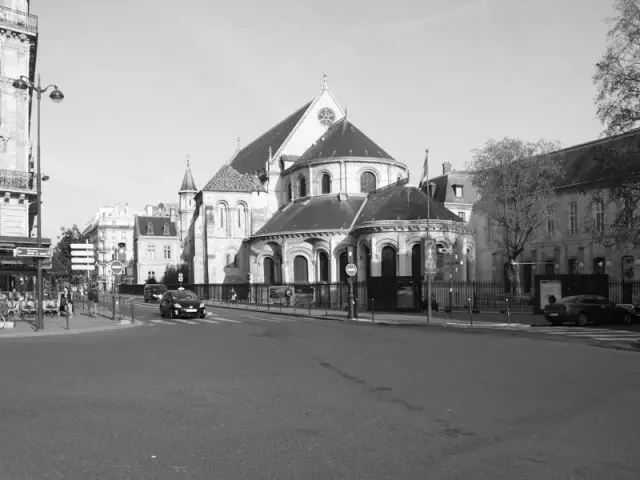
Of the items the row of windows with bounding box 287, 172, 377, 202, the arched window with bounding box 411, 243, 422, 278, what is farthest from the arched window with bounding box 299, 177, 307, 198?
the arched window with bounding box 411, 243, 422, 278

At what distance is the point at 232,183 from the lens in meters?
66.1

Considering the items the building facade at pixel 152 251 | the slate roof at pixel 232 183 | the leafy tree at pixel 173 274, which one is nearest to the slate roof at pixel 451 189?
the slate roof at pixel 232 183

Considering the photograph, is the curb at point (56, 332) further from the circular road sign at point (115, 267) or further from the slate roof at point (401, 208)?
the slate roof at point (401, 208)

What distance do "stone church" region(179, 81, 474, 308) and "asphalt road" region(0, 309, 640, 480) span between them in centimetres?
2391

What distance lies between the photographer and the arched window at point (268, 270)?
185 ft

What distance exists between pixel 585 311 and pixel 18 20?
103 feet

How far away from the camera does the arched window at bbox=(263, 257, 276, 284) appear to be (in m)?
56.5

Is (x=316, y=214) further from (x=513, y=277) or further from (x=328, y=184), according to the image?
(x=513, y=277)

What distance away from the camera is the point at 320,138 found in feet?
210

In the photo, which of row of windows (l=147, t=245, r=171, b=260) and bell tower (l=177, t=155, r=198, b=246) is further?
row of windows (l=147, t=245, r=171, b=260)

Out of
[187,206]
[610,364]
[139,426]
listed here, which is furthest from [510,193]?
[187,206]

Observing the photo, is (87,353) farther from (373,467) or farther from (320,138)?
(320,138)

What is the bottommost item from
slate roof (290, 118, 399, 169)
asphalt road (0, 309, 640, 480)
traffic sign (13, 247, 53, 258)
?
asphalt road (0, 309, 640, 480)

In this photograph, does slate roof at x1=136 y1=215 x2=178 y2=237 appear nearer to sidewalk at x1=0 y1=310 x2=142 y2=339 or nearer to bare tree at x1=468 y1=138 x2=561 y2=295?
bare tree at x1=468 y1=138 x2=561 y2=295
